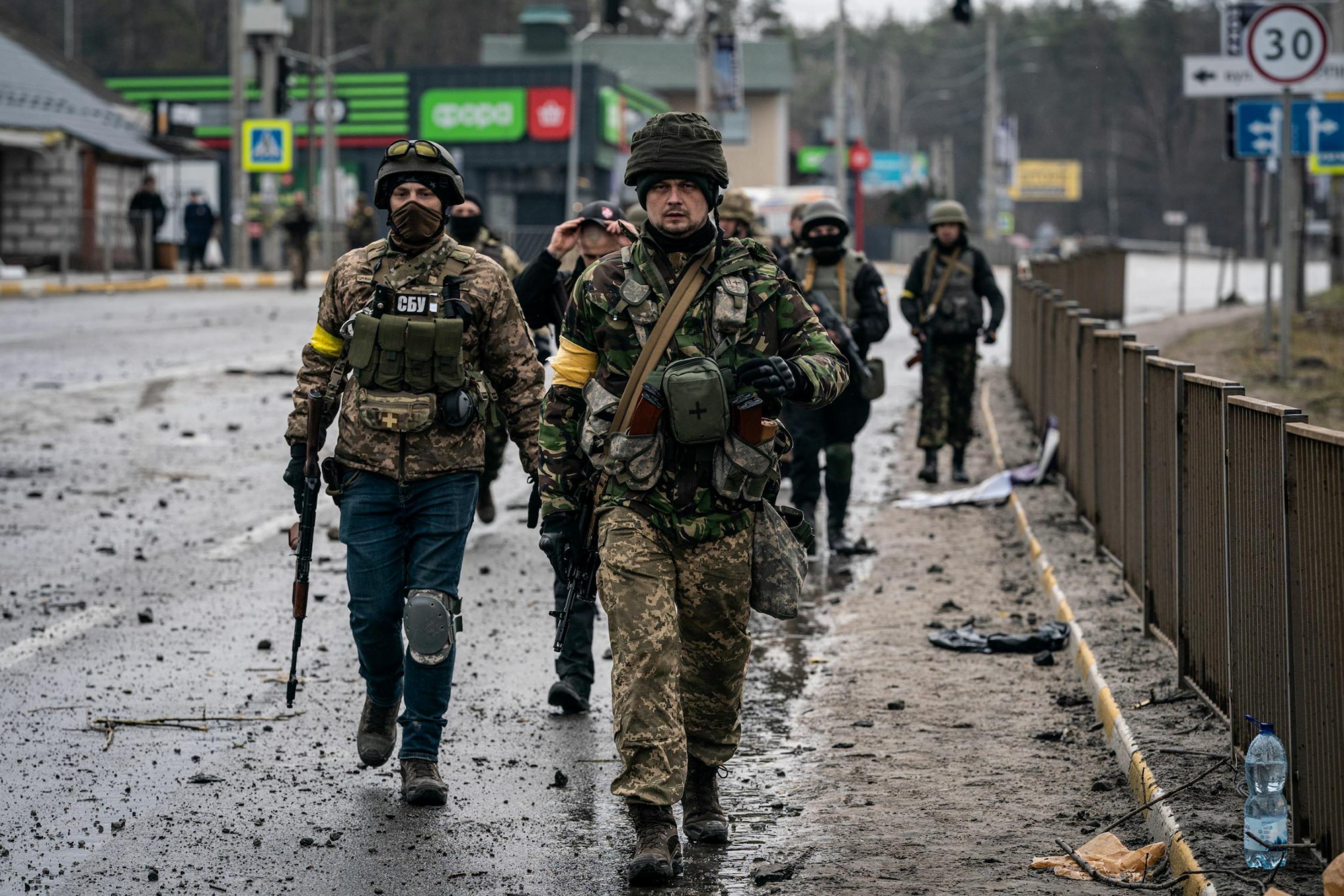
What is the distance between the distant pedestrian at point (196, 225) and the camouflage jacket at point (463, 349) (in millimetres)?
35662

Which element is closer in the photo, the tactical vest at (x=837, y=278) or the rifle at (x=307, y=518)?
the rifle at (x=307, y=518)

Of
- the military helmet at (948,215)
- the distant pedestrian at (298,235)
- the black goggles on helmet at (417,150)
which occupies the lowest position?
the black goggles on helmet at (417,150)

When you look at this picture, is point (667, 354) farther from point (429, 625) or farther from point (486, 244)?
point (486, 244)

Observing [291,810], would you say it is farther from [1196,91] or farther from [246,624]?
[1196,91]

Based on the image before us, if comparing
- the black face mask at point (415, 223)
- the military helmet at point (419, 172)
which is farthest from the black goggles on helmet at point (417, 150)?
the black face mask at point (415, 223)

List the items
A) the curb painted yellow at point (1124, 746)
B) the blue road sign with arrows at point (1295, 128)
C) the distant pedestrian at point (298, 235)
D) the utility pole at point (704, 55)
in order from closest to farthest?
the curb painted yellow at point (1124, 746) < the blue road sign with arrows at point (1295, 128) < the distant pedestrian at point (298, 235) < the utility pole at point (704, 55)

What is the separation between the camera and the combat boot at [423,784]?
222 inches

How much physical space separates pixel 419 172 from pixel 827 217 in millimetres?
4927

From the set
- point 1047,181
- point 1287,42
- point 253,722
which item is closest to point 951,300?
point 1287,42

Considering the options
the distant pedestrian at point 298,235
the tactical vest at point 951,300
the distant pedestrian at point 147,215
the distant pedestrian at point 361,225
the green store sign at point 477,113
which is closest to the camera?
the tactical vest at point 951,300

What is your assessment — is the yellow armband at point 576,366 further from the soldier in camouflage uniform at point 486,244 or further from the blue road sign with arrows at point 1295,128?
the blue road sign with arrows at point 1295,128

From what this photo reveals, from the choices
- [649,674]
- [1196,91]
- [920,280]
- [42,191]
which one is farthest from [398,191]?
[42,191]

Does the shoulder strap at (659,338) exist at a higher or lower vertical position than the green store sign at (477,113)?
lower

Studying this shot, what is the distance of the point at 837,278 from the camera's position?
10562 millimetres
